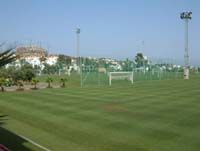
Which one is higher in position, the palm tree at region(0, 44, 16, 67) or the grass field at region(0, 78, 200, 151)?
the palm tree at region(0, 44, 16, 67)

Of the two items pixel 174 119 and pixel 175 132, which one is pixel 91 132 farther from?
pixel 174 119

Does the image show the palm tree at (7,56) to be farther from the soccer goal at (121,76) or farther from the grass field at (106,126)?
the soccer goal at (121,76)

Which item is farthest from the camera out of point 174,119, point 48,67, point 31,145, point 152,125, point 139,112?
point 48,67

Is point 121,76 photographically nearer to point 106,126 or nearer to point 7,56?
point 106,126

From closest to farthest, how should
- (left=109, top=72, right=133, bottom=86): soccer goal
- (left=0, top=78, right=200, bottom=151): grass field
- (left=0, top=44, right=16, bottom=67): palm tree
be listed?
(left=0, top=44, right=16, bottom=67): palm tree, (left=0, top=78, right=200, bottom=151): grass field, (left=109, top=72, right=133, bottom=86): soccer goal

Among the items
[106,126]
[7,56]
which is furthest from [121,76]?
[7,56]

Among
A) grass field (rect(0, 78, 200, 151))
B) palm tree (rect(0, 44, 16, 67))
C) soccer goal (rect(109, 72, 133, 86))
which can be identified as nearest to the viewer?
palm tree (rect(0, 44, 16, 67))

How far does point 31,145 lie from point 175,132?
4952 millimetres

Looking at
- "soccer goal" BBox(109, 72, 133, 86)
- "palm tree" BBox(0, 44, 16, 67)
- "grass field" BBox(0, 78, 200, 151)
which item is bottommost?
"grass field" BBox(0, 78, 200, 151)

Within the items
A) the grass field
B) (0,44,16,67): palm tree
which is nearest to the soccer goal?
the grass field

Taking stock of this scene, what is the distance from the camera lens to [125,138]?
11828mm

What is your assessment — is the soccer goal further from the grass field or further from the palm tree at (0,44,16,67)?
the palm tree at (0,44,16,67)

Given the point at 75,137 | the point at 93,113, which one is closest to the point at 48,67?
the point at 93,113

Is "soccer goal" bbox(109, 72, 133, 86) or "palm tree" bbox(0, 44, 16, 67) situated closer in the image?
"palm tree" bbox(0, 44, 16, 67)
